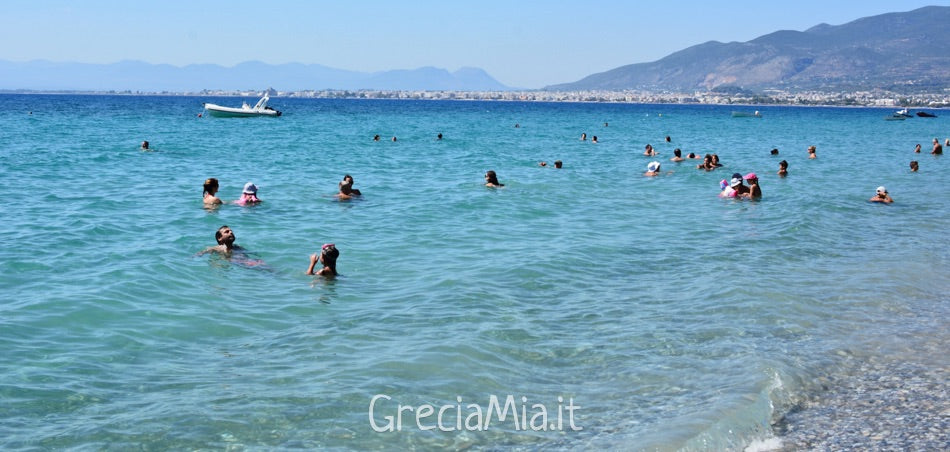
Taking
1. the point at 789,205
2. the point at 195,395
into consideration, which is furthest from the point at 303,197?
the point at 195,395

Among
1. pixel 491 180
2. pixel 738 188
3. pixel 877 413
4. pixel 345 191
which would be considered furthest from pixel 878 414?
pixel 491 180

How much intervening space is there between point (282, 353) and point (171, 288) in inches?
137

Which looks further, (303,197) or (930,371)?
(303,197)

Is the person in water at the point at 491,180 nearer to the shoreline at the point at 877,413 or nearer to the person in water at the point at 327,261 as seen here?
the person in water at the point at 327,261

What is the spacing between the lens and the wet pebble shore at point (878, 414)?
6359 mm

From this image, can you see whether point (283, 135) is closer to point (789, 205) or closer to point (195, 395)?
point (789, 205)

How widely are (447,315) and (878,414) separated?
496 centimetres

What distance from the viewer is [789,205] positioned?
21047 mm

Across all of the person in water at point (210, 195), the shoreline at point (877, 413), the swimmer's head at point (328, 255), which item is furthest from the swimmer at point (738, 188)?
the shoreline at point (877, 413)

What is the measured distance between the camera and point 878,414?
6957 mm

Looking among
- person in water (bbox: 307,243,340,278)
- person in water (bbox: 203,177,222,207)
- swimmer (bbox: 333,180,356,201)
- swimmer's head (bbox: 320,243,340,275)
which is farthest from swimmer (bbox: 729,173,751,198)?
swimmer's head (bbox: 320,243,340,275)

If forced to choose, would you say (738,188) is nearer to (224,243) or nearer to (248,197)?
(248,197)

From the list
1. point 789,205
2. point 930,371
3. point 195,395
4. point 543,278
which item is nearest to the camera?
point 195,395

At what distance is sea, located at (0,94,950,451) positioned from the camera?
22.5 ft
